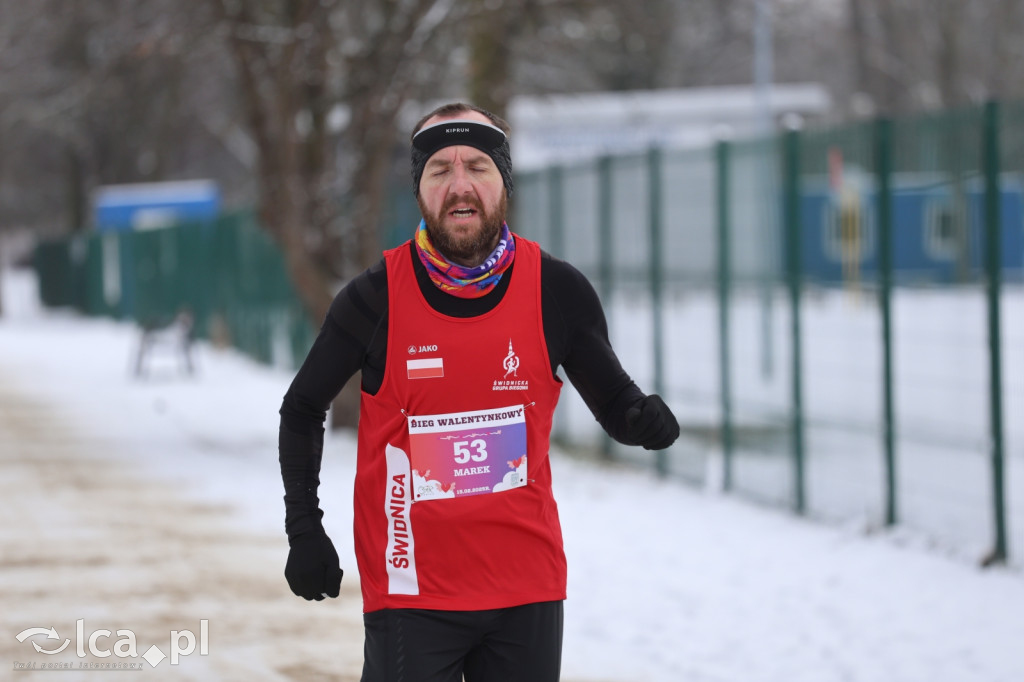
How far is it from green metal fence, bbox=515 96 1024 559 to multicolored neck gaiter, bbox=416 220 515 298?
4.55 meters

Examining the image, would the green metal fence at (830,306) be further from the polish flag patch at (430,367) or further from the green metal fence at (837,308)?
the polish flag patch at (430,367)

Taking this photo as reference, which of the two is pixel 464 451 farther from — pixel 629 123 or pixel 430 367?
pixel 629 123

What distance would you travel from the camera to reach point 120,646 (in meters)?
6.46

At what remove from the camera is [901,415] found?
851cm

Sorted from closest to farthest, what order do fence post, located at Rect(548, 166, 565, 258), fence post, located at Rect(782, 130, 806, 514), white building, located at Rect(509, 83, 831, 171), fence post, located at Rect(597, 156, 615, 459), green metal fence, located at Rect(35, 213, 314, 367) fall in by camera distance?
fence post, located at Rect(782, 130, 806, 514), fence post, located at Rect(597, 156, 615, 459), fence post, located at Rect(548, 166, 565, 258), green metal fence, located at Rect(35, 213, 314, 367), white building, located at Rect(509, 83, 831, 171)

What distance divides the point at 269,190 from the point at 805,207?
4617 mm

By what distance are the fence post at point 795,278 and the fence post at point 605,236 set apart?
240 cm

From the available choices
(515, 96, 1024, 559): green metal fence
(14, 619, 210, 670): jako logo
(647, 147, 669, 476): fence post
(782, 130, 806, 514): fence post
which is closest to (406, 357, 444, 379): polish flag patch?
(14, 619, 210, 670): jako logo

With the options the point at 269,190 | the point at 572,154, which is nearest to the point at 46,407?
the point at 269,190

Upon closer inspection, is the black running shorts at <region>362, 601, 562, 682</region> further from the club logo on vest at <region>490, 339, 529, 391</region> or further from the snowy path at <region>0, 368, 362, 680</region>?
the snowy path at <region>0, 368, 362, 680</region>

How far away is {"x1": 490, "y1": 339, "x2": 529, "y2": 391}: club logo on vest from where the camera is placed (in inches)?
138

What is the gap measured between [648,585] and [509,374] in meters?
4.40

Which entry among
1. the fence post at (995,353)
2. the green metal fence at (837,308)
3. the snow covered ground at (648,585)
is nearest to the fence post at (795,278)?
the green metal fence at (837,308)

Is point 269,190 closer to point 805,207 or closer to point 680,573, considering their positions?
point 805,207
